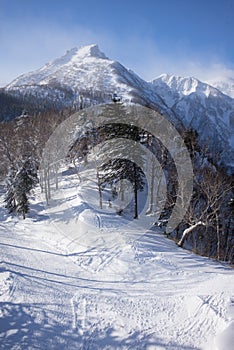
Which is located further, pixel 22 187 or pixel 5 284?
pixel 22 187

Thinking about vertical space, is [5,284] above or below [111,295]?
below

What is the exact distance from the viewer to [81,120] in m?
31.0

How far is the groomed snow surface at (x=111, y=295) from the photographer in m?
6.91

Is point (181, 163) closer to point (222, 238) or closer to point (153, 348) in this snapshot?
point (222, 238)

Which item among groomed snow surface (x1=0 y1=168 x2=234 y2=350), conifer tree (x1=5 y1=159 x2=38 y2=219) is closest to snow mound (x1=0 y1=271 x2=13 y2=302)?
groomed snow surface (x1=0 y1=168 x2=234 y2=350)

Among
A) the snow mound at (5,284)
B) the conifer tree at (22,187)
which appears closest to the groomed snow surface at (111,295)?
the snow mound at (5,284)

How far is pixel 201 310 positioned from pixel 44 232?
45.6ft

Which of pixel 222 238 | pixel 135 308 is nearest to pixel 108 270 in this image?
pixel 135 308

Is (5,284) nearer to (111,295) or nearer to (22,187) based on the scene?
(111,295)

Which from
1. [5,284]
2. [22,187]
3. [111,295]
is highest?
[22,187]

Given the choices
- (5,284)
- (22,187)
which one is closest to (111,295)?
(5,284)

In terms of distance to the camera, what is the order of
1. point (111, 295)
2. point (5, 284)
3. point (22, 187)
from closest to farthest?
point (111, 295) → point (5, 284) → point (22, 187)

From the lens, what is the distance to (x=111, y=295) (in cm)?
910

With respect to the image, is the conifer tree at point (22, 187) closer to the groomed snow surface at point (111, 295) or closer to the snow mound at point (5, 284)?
the groomed snow surface at point (111, 295)
